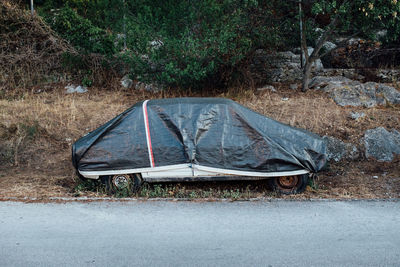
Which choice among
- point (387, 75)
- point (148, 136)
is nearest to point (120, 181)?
point (148, 136)

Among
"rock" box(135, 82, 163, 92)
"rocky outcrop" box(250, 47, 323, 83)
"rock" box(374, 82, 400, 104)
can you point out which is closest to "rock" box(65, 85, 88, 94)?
"rock" box(135, 82, 163, 92)

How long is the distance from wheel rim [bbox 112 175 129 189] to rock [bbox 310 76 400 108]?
675cm

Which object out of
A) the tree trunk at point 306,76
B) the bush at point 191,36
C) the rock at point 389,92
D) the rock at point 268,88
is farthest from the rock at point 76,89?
the rock at point 389,92

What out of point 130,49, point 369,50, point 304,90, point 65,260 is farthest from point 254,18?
point 65,260

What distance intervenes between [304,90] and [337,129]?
9.57ft

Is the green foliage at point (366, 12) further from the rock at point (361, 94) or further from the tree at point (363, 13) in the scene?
the rock at point (361, 94)

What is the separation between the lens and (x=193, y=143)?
7035mm

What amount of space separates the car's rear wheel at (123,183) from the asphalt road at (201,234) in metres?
0.44

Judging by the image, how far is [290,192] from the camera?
7.25 m

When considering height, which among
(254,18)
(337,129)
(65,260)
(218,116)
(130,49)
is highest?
(254,18)

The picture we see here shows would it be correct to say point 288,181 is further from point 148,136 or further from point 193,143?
point 148,136

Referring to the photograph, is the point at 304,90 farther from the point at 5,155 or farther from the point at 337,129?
the point at 5,155

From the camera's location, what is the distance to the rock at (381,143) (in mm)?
9273

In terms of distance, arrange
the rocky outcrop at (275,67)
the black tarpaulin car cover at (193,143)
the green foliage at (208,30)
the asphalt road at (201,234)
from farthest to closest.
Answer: the rocky outcrop at (275,67), the green foliage at (208,30), the black tarpaulin car cover at (193,143), the asphalt road at (201,234)
